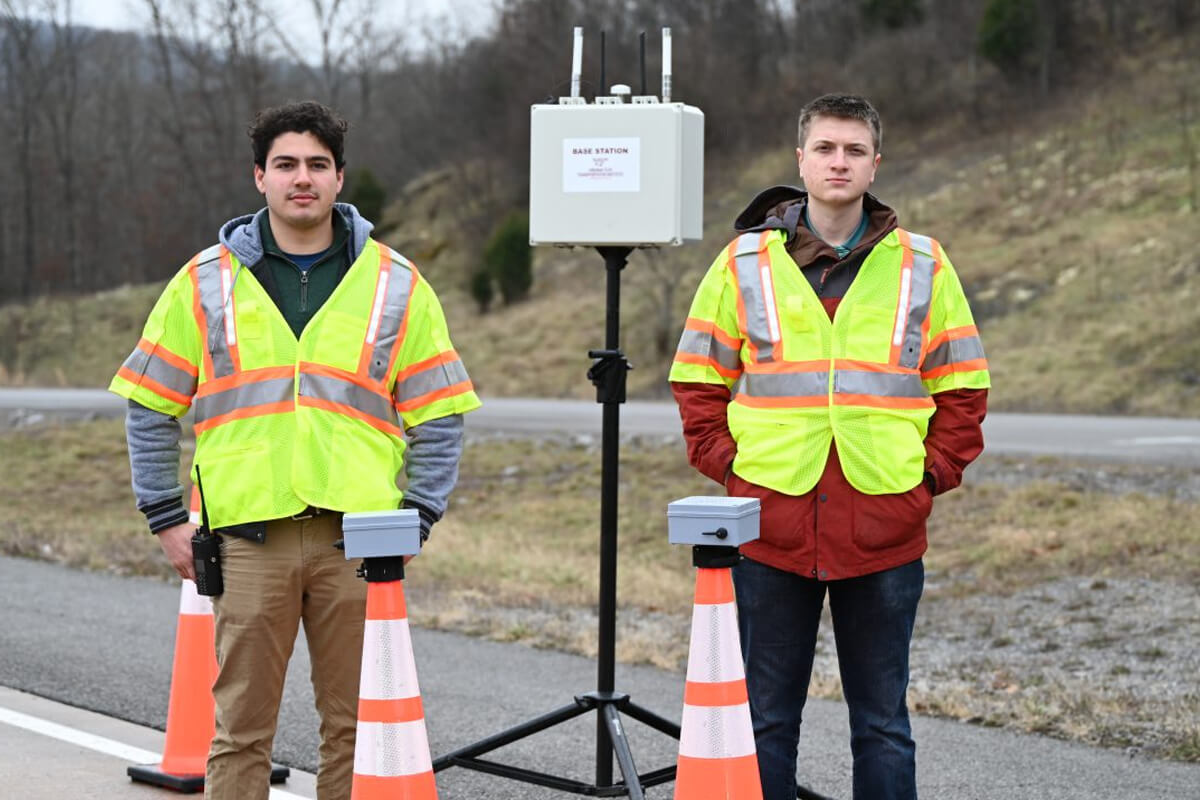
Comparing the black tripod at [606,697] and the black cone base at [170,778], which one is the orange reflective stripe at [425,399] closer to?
the black tripod at [606,697]

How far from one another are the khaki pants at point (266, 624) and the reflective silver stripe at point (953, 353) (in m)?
1.64

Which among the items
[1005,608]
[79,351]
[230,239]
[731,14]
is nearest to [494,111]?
[731,14]

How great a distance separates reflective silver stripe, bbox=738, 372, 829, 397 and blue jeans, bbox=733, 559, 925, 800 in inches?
18.0

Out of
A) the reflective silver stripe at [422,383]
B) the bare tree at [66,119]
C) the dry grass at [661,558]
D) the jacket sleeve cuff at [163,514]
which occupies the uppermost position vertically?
the bare tree at [66,119]

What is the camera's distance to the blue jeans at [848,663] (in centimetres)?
430

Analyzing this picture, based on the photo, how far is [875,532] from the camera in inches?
167

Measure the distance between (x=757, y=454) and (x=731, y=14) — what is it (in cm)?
5670

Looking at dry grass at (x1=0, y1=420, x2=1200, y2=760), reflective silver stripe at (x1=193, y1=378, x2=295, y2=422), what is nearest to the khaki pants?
reflective silver stripe at (x1=193, y1=378, x2=295, y2=422)

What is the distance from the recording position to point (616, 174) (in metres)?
5.43

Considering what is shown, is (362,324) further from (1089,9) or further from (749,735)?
(1089,9)

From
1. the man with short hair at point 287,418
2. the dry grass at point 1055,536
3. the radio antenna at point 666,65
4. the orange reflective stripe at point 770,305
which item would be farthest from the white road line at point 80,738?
the dry grass at point 1055,536

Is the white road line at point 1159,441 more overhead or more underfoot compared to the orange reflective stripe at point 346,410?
more underfoot

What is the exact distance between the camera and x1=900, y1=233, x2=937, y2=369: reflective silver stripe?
4.32 metres

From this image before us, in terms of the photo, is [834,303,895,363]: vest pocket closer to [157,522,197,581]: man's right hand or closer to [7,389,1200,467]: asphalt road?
[157,522,197,581]: man's right hand
